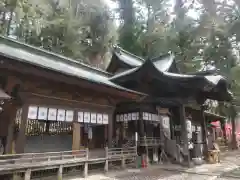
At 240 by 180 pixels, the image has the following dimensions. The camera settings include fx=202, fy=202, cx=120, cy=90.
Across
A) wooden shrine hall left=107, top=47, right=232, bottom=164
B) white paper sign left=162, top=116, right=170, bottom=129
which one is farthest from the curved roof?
white paper sign left=162, top=116, right=170, bottom=129

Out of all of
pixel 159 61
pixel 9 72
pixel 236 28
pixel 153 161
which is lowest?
pixel 153 161

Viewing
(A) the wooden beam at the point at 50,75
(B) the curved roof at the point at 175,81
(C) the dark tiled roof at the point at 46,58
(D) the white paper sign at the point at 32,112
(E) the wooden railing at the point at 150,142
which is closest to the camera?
(A) the wooden beam at the point at 50,75

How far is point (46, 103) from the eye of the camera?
881cm

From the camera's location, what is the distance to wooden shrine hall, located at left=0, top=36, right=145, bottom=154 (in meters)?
7.75

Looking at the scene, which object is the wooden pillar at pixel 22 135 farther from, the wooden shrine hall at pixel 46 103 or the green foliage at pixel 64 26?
the green foliage at pixel 64 26

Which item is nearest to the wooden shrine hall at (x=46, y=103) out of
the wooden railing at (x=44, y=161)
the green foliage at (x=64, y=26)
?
the wooden railing at (x=44, y=161)

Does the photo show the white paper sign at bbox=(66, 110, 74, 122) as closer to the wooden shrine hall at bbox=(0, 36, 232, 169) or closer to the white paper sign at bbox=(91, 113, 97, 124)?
the wooden shrine hall at bbox=(0, 36, 232, 169)

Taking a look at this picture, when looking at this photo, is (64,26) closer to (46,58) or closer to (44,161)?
(46,58)

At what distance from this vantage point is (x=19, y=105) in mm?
8219

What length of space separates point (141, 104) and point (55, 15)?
65.1 ft

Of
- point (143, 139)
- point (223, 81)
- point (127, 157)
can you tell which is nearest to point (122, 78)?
point (143, 139)

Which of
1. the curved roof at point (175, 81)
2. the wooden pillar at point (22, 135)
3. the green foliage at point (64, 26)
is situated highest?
the green foliage at point (64, 26)

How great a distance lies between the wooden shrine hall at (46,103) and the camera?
25.4 feet

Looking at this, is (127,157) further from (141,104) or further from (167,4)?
(167,4)
